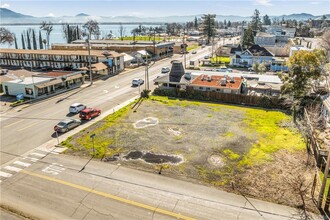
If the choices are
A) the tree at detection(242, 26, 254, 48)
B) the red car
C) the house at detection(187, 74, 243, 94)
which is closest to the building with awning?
the house at detection(187, 74, 243, 94)

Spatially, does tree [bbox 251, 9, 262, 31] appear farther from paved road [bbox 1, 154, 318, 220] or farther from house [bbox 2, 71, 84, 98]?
paved road [bbox 1, 154, 318, 220]

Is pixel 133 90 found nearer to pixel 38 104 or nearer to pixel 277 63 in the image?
pixel 38 104

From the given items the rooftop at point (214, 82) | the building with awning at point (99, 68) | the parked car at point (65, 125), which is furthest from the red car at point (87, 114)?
the building with awning at point (99, 68)

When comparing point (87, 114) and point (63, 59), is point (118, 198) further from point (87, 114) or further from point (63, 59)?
point (63, 59)

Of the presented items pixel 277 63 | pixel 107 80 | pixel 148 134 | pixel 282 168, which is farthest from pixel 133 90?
pixel 277 63

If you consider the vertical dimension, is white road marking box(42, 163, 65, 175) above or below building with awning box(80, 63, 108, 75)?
below

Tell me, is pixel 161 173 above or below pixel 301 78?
below

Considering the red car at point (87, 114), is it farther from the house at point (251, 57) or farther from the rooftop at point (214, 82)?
the house at point (251, 57)
